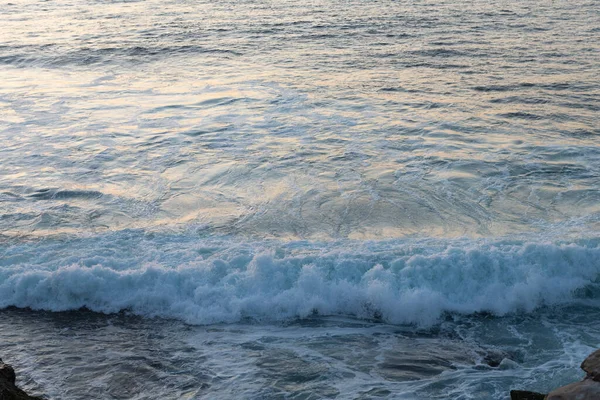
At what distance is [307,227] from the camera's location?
938 cm

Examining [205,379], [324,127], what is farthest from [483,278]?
[324,127]

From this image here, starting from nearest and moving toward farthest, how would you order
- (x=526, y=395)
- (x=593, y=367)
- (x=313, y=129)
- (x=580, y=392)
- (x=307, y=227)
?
(x=580, y=392) < (x=593, y=367) < (x=526, y=395) < (x=307, y=227) < (x=313, y=129)

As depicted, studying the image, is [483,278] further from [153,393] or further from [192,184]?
[192,184]

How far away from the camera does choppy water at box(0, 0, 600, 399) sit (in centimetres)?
640

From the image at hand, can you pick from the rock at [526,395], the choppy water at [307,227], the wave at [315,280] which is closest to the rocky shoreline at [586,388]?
the rock at [526,395]

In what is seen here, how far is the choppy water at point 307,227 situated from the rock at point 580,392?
50.0 inches

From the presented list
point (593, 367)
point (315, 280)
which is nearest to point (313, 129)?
point (315, 280)

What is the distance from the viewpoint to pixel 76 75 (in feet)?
66.8

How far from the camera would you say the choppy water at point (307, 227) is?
6.40 meters

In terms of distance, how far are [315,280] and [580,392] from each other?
3861 millimetres

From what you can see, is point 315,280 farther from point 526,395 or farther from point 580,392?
point 580,392

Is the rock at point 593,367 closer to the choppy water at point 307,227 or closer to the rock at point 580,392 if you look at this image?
the rock at point 580,392

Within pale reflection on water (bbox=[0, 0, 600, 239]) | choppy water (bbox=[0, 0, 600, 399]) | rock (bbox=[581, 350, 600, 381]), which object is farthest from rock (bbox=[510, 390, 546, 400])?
pale reflection on water (bbox=[0, 0, 600, 239])

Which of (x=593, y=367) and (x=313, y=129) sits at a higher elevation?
(x=313, y=129)
